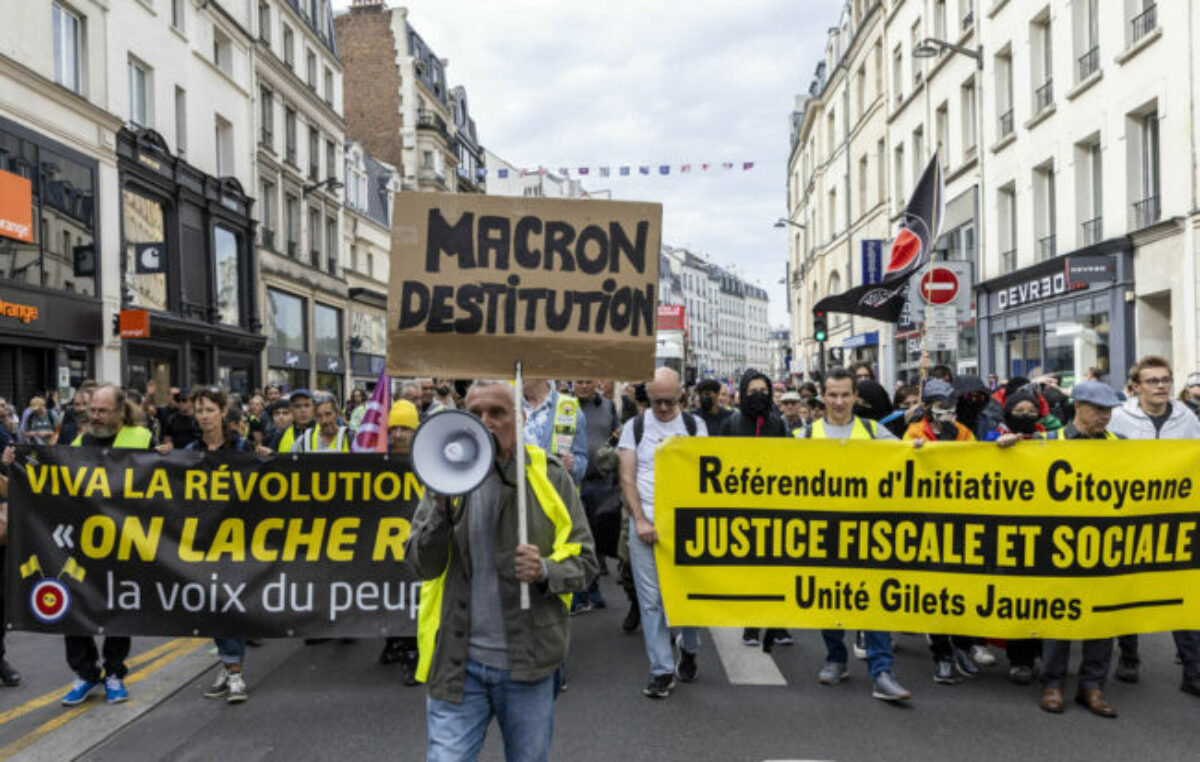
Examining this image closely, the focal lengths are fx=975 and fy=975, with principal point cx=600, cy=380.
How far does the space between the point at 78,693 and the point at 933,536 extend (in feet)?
16.0

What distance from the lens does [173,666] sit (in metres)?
6.36

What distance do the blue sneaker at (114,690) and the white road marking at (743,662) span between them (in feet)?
Result: 11.6

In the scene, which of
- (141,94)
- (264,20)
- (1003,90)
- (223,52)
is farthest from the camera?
(264,20)

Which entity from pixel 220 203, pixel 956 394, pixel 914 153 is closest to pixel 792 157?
pixel 914 153

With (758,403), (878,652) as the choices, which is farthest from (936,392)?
(878,652)

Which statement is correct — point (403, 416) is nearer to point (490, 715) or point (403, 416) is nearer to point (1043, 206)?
point (490, 715)

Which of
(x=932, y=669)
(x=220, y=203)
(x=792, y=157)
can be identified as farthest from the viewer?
(x=792, y=157)

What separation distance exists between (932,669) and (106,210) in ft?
66.1

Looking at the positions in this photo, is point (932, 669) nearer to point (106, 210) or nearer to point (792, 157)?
point (106, 210)

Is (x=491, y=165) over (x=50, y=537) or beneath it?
over

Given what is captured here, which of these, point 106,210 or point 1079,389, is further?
point 106,210

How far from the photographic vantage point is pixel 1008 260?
872 inches

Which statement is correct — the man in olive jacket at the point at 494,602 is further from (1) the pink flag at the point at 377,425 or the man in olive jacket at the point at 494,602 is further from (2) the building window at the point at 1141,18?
(2) the building window at the point at 1141,18

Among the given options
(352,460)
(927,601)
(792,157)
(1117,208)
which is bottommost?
(927,601)
